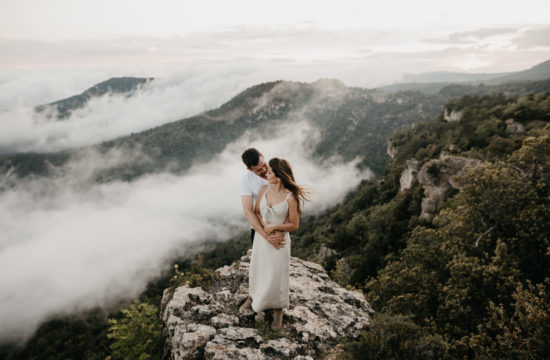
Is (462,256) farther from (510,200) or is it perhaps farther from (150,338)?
(150,338)

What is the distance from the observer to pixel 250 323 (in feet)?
19.8

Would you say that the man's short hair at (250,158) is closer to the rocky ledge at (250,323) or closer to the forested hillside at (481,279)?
the rocky ledge at (250,323)

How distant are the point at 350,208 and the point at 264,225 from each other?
71979mm

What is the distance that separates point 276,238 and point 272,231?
0.16 metres

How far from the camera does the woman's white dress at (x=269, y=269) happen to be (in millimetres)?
4953

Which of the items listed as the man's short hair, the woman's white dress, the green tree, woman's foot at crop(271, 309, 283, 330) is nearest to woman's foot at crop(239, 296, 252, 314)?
the woman's white dress

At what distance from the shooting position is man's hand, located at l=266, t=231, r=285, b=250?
4.81 metres

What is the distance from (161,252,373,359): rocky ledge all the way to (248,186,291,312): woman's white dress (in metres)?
0.70

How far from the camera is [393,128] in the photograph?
160 meters

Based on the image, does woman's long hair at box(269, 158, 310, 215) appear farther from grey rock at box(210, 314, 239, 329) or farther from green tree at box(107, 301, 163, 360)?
green tree at box(107, 301, 163, 360)

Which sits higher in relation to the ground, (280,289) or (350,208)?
(280,289)

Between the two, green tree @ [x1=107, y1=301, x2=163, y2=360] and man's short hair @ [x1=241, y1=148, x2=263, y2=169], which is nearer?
man's short hair @ [x1=241, y1=148, x2=263, y2=169]

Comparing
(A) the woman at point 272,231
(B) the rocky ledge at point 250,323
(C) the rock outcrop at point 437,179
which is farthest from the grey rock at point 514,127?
(A) the woman at point 272,231

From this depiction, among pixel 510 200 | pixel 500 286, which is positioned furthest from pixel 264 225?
pixel 510 200
